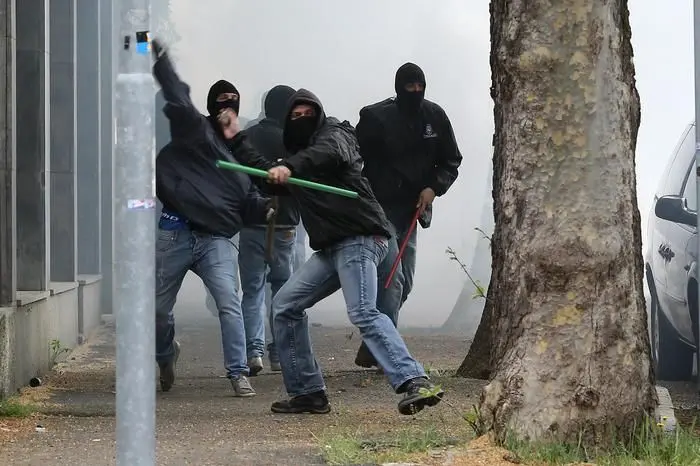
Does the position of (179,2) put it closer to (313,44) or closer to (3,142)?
(313,44)

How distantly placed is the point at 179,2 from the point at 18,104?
463cm

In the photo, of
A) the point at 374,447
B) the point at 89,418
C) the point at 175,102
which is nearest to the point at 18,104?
the point at 175,102

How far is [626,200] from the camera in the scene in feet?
19.6

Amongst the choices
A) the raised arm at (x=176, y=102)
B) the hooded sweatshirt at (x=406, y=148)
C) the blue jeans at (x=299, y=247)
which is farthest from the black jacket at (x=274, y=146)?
the blue jeans at (x=299, y=247)

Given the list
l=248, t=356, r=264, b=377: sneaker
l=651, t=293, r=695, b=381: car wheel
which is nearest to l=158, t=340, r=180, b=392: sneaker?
l=248, t=356, r=264, b=377: sneaker

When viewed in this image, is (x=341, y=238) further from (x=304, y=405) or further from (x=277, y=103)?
(x=277, y=103)

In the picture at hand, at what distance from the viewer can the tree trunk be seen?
5.86 metres

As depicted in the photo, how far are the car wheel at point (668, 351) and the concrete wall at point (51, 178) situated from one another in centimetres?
393

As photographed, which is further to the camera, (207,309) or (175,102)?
(207,309)

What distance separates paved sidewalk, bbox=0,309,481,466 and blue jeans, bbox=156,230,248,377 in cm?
31

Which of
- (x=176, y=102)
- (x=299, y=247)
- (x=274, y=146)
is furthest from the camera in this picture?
(x=299, y=247)

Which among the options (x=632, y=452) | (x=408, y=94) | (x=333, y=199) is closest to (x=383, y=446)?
(x=632, y=452)

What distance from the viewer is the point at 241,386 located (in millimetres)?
8633

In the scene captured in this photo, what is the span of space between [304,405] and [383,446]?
160cm
